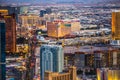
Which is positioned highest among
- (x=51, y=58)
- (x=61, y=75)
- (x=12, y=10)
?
(x=12, y=10)

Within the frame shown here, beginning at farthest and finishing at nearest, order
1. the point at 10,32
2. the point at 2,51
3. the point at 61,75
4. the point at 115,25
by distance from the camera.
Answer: the point at 115,25
the point at 10,32
the point at 61,75
the point at 2,51

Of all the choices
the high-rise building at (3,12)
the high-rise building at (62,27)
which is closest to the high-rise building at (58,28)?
the high-rise building at (62,27)

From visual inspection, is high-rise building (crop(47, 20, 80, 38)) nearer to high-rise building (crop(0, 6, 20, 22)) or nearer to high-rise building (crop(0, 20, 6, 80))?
high-rise building (crop(0, 6, 20, 22))

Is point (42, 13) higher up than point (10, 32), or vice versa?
point (42, 13)

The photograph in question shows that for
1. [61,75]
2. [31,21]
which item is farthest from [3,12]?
[61,75]

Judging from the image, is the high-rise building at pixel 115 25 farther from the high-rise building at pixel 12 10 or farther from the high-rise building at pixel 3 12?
the high-rise building at pixel 3 12

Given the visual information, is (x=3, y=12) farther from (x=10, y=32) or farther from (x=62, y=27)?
(x=62, y=27)

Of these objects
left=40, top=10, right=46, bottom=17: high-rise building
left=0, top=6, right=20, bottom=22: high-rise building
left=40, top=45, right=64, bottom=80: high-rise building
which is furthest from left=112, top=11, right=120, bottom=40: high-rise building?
left=0, top=6, right=20, bottom=22: high-rise building
